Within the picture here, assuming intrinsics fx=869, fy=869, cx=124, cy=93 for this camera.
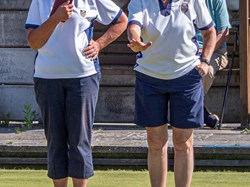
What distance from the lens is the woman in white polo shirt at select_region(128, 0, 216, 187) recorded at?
6031 mm

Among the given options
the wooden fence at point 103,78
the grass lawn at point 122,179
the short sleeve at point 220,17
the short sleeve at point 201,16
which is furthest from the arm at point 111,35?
the wooden fence at point 103,78

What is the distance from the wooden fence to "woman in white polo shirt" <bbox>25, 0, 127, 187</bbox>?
14.6 feet

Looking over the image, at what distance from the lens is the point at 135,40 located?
18.8 ft

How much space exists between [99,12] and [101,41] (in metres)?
0.20

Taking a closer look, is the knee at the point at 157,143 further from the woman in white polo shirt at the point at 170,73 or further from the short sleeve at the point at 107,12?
the short sleeve at the point at 107,12

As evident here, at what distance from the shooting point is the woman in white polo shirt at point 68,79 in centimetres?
580

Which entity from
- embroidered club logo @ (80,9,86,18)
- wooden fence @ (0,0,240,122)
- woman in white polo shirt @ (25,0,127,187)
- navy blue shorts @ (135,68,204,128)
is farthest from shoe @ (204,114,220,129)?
embroidered club logo @ (80,9,86,18)

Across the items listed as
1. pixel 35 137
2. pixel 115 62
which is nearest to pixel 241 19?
pixel 115 62

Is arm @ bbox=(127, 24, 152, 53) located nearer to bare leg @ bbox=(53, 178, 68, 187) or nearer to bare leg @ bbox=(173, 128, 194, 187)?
bare leg @ bbox=(173, 128, 194, 187)

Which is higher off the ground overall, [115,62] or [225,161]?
[115,62]

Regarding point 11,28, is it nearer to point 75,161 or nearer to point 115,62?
point 115,62

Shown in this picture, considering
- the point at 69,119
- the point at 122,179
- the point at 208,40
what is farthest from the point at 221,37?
the point at 69,119

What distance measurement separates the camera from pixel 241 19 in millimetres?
9656

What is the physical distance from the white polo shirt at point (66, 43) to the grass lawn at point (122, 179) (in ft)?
5.96
